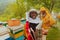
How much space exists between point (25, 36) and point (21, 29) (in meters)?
0.06

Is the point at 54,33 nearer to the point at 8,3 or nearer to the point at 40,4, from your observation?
the point at 40,4

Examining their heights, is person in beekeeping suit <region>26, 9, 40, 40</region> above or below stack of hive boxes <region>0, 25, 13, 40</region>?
above

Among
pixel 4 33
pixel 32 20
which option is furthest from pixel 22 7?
pixel 4 33

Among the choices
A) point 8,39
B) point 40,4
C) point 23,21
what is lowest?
point 8,39

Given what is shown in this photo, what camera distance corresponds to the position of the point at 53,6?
3.50ft

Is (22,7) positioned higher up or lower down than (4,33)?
higher up

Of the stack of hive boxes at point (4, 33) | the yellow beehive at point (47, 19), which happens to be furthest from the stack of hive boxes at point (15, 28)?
the yellow beehive at point (47, 19)

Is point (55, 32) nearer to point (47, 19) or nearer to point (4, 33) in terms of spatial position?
point (47, 19)

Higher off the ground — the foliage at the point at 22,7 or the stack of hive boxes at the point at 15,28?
the foliage at the point at 22,7

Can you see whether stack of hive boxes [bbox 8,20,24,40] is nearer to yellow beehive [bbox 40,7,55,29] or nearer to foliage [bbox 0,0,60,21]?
foliage [bbox 0,0,60,21]

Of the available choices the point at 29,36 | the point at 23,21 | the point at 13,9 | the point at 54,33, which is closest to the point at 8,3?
the point at 13,9

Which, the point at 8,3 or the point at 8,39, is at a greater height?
the point at 8,3

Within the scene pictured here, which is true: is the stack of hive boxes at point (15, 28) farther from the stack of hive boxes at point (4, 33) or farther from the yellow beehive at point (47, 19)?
the yellow beehive at point (47, 19)

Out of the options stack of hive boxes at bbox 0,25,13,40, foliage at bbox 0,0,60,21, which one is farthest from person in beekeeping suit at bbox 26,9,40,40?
stack of hive boxes at bbox 0,25,13,40
